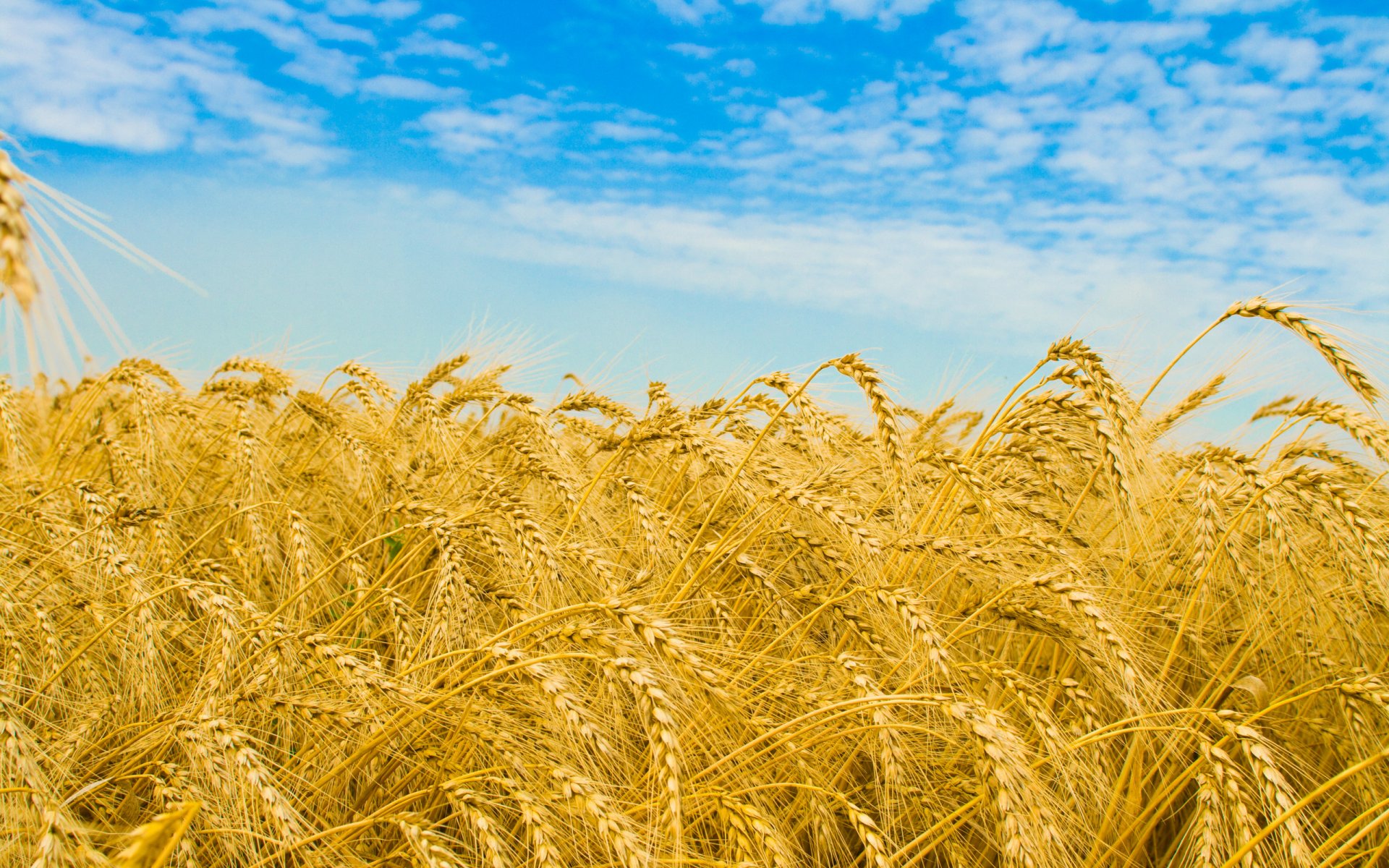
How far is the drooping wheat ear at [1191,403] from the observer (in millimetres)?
3555

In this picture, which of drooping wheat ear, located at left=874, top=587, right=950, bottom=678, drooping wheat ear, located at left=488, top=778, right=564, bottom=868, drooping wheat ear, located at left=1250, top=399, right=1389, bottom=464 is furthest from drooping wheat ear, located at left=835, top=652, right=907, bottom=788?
drooping wheat ear, located at left=1250, top=399, right=1389, bottom=464

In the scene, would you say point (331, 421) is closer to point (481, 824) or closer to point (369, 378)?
point (369, 378)

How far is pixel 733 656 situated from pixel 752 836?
414 millimetres

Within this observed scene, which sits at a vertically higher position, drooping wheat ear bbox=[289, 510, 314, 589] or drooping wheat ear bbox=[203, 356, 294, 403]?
drooping wheat ear bbox=[203, 356, 294, 403]

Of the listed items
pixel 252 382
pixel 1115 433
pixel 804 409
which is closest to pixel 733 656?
pixel 804 409

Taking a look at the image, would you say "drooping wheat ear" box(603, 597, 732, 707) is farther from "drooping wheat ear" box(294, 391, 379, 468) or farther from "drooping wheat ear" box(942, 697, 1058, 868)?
"drooping wheat ear" box(294, 391, 379, 468)

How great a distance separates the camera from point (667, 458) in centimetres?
332

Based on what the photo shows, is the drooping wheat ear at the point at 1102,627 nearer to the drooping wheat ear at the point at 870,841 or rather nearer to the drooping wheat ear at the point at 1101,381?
the drooping wheat ear at the point at 1101,381

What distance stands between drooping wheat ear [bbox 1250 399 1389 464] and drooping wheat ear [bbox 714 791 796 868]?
2220 millimetres

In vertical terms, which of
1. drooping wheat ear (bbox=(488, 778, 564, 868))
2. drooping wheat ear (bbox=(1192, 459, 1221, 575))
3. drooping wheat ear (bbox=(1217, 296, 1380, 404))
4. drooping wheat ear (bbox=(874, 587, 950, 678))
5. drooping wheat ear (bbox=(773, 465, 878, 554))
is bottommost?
drooping wheat ear (bbox=(488, 778, 564, 868))

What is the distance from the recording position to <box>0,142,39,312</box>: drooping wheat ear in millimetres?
953

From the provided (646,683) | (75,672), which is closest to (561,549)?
(646,683)

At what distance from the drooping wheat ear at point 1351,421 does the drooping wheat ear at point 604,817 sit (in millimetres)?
2488

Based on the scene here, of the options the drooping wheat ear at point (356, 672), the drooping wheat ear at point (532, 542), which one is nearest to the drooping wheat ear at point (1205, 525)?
the drooping wheat ear at point (532, 542)
